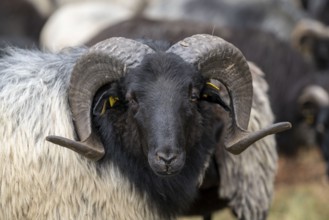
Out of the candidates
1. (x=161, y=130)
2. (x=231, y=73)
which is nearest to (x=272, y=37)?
(x=231, y=73)

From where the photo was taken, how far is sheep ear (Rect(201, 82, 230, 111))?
589 cm

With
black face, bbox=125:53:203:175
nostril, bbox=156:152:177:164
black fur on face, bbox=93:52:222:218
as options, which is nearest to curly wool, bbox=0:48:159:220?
black fur on face, bbox=93:52:222:218

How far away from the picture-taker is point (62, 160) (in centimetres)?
577

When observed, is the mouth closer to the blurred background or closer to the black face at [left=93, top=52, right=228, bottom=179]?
the black face at [left=93, top=52, right=228, bottom=179]

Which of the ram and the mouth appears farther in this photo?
the ram

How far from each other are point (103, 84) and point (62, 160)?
555 millimetres

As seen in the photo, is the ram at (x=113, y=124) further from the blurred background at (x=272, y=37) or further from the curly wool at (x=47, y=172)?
the blurred background at (x=272, y=37)

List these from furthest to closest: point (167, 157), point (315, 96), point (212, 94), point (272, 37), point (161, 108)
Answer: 1. point (272, 37)
2. point (315, 96)
3. point (212, 94)
4. point (161, 108)
5. point (167, 157)

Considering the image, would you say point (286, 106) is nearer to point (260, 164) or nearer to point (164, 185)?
point (260, 164)

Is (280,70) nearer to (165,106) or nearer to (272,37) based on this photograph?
(272,37)

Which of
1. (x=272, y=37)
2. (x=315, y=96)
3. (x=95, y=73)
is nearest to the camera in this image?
(x=95, y=73)

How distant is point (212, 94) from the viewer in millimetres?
5934

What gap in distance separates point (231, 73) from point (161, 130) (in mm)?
787

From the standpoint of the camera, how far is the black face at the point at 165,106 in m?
5.39
